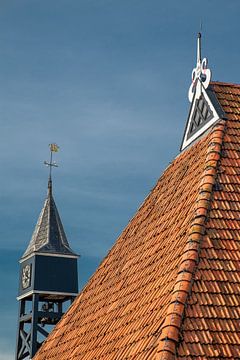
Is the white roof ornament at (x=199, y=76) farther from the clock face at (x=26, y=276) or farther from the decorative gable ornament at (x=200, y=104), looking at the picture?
the clock face at (x=26, y=276)

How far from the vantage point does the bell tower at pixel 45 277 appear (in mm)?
35938

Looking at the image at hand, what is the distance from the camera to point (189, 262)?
12797 millimetres

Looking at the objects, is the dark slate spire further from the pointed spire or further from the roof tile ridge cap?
the roof tile ridge cap

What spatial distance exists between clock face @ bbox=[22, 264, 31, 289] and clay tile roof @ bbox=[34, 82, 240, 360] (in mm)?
18654

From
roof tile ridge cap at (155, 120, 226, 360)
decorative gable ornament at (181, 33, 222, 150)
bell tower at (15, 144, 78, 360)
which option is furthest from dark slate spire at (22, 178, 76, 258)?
roof tile ridge cap at (155, 120, 226, 360)

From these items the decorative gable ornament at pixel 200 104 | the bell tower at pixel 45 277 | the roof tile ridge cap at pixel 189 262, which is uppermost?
the bell tower at pixel 45 277

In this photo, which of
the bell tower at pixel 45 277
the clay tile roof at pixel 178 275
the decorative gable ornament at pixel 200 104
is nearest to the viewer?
the clay tile roof at pixel 178 275

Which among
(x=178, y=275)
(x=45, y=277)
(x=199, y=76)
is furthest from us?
(x=45, y=277)

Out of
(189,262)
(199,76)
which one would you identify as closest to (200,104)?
(199,76)

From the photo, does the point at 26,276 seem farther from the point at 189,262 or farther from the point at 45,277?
the point at 189,262

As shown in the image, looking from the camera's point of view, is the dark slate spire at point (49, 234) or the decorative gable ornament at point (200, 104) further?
the dark slate spire at point (49, 234)

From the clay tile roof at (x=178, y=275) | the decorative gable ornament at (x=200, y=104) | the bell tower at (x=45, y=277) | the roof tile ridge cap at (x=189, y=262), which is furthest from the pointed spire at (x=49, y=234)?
the roof tile ridge cap at (x=189, y=262)

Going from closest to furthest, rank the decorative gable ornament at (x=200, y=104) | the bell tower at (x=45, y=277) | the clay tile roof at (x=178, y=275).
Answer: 1. the clay tile roof at (x=178, y=275)
2. the decorative gable ornament at (x=200, y=104)
3. the bell tower at (x=45, y=277)

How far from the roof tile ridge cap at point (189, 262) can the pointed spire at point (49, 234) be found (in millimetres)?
23474
